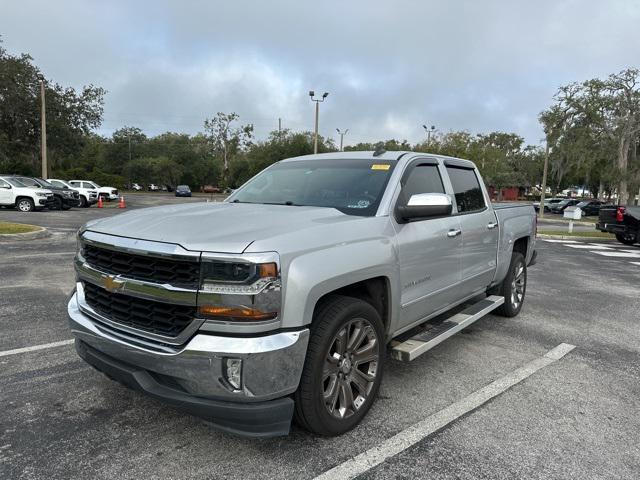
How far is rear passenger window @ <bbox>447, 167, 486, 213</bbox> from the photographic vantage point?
4.58 metres

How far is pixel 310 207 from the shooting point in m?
3.51

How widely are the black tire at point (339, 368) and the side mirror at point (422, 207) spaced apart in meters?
0.76

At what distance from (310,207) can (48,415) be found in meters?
2.30

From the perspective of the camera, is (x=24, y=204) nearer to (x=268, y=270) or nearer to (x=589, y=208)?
(x=268, y=270)

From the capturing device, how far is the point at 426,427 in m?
3.17

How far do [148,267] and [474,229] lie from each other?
3.09 m

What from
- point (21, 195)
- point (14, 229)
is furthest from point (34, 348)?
point (21, 195)

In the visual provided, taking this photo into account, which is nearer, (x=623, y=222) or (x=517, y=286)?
(x=517, y=286)

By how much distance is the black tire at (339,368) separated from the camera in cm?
269

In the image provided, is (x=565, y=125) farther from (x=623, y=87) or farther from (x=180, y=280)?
(x=180, y=280)

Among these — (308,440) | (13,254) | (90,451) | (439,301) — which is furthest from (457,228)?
(13,254)

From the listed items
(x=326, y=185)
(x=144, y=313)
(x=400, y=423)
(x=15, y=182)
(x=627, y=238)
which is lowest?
(x=400, y=423)

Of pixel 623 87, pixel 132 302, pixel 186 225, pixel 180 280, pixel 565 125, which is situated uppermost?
pixel 623 87

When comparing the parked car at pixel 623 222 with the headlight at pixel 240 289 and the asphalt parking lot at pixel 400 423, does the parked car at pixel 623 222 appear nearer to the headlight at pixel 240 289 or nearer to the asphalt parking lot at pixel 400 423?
the asphalt parking lot at pixel 400 423
